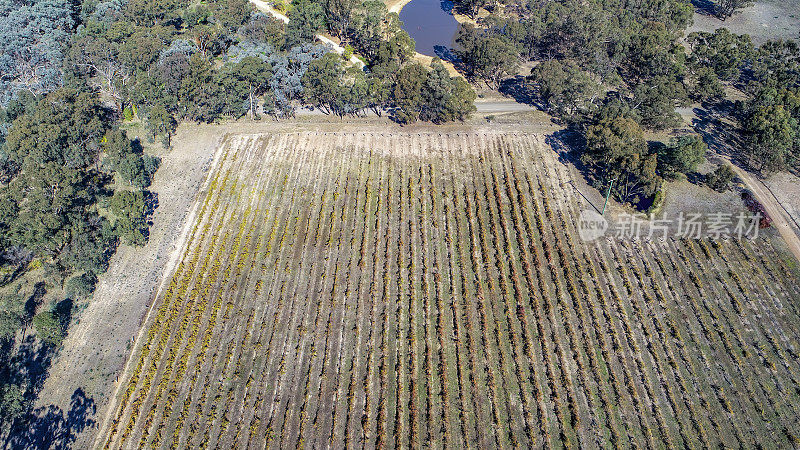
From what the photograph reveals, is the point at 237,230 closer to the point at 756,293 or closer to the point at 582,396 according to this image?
the point at 582,396

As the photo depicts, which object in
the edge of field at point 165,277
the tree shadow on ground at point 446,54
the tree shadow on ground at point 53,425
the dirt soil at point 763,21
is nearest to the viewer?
the tree shadow on ground at point 53,425

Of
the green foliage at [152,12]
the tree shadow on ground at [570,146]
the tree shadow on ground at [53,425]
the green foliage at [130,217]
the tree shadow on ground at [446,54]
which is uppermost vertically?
the green foliage at [152,12]

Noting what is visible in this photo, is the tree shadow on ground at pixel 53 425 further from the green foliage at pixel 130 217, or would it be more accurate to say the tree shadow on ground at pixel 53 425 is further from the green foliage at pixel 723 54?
the green foliage at pixel 723 54

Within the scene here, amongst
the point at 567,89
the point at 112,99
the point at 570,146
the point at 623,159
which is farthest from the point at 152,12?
the point at 623,159

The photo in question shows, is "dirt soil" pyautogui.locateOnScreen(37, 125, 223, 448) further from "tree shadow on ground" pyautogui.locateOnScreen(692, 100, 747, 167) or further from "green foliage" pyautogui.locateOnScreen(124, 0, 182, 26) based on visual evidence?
"tree shadow on ground" pyautogui.locateOnScreen(692, 100, 747, 167)

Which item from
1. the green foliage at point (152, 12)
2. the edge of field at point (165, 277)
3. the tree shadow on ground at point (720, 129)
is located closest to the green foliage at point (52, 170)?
the edge of field at point (165, 277)

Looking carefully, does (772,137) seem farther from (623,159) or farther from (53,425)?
(53,425)

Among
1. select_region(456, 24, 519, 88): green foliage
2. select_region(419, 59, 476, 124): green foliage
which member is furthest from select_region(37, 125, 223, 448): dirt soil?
select_region(456, 24, 519, 88): green foliage

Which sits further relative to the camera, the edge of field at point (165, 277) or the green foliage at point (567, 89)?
the green foliage at point (567, 89)
